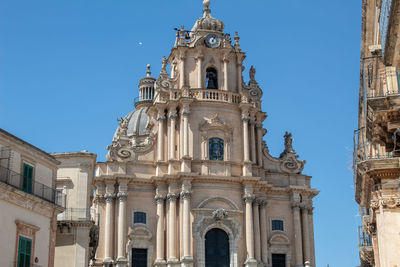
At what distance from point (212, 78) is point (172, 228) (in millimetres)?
12332

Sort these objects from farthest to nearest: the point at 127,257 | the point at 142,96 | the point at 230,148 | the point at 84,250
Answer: the point at 142,96, the point at 230,148, the point at 127,257, the point at 84,250

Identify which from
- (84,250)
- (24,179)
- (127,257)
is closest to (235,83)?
(127,257)

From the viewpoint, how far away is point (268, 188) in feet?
153

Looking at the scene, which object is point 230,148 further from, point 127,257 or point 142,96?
point 142,96

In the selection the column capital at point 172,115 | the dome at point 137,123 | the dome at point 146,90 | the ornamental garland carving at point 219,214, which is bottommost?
the ornamental garland carving at point 219,214

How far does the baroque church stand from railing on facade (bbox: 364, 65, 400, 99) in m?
22.5

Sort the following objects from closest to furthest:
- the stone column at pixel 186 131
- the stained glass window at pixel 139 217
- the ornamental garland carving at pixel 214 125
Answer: the stained glass window at pixel 139 217 < the stone column at pixel 186 131 < the ornamental garland carving at pixel 214 125

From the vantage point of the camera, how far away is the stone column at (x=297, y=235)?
45438mm

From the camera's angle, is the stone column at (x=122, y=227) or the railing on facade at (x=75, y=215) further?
the stone column at (x=122, y=227)

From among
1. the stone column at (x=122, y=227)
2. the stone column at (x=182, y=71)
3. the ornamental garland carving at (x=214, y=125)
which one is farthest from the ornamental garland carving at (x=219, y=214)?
the stone column at (x=182, y=71)

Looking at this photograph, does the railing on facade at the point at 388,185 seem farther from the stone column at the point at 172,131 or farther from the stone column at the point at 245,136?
the stone column at the point at 172,131

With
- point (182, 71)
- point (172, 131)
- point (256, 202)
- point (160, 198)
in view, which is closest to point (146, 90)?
point (182, 71)

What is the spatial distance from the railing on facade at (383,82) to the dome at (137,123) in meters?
44.0

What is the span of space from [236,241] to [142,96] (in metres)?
32.3
